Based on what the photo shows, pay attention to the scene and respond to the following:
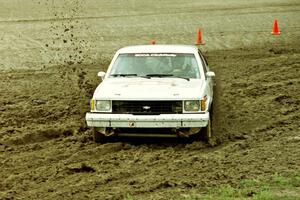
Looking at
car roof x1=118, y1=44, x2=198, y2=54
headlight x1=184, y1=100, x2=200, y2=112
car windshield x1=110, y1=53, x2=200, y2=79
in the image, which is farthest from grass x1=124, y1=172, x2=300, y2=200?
car roof x1=118, y1=44, x2=198, y2=54

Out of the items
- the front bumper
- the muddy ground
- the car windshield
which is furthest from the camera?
the car windshield

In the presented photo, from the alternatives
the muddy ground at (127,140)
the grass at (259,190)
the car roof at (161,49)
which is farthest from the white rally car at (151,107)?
the grass at (259,190)

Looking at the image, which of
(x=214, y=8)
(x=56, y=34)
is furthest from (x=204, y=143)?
(x=214, y=8)

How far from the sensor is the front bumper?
10.8 meters

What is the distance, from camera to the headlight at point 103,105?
11086mm

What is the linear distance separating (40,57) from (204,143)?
37.1 feet

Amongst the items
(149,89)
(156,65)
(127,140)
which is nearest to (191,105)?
(149,89)

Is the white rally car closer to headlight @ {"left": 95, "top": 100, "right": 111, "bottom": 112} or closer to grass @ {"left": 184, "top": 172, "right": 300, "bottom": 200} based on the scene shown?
headlight @ {"left": 95, "top": 100, "right": 111, "bottom": 112}

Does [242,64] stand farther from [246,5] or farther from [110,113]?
[246,5]

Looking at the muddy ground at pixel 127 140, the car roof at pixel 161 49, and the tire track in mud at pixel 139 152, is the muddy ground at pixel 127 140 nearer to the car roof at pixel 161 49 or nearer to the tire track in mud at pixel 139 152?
the tire track in mud at pixel 139 152

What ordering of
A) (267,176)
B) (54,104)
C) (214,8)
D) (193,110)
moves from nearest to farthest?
(267,176)
(193,110)
(54,104)
(214,8)

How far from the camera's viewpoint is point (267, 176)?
9.23 metres

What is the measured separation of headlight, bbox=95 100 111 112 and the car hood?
0.23 feet

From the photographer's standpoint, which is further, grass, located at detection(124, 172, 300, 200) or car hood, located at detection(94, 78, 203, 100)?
car hood, located at detection(94, 78, 203, 100)
